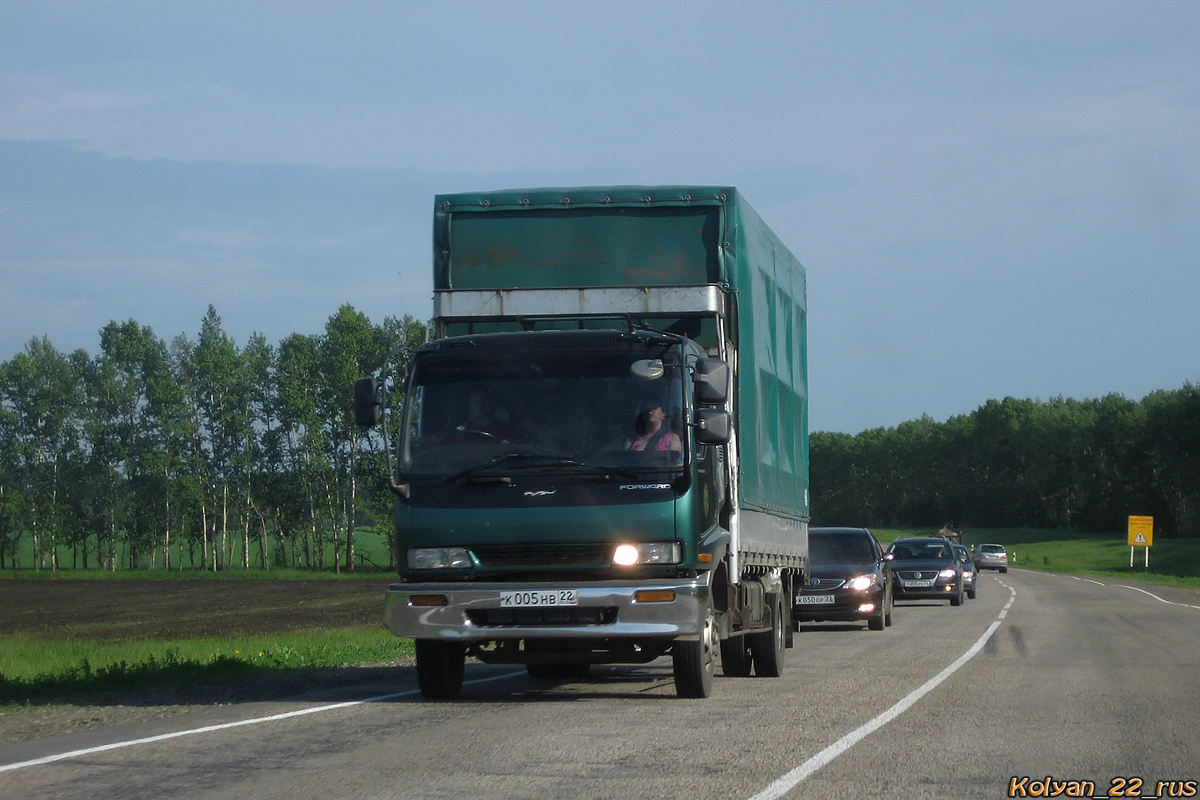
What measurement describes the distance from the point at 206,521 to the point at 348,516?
35.5ft

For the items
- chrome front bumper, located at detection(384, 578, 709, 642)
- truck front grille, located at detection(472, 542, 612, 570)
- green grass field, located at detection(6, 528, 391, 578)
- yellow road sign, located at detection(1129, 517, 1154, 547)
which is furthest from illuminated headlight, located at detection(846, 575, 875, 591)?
green grass field, located at detection(6, 528, 391, 578)

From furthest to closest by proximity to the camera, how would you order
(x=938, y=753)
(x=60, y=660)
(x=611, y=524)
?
1. (x=60, y=660)
2. (x=611, y=524)
3. (x=938, y=753)

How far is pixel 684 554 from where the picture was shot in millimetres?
9992

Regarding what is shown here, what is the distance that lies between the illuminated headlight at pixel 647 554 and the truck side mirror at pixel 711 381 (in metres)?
1.09

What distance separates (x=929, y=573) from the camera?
32.2 metres

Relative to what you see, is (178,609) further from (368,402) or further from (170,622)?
(368,402)

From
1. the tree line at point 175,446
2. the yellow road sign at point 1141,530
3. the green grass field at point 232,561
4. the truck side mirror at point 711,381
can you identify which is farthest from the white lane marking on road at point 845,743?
the tree line at point 175,446

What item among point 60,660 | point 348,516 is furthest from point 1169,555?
point 60,660

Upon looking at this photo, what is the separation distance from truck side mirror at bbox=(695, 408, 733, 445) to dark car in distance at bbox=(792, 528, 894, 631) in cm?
1227

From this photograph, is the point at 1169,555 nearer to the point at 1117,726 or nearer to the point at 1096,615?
the point at 1096,615

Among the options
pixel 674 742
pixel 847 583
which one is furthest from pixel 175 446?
pixel 674 742

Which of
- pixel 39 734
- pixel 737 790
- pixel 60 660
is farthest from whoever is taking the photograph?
pixel 60 660

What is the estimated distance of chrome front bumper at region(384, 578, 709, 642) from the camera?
9.91m

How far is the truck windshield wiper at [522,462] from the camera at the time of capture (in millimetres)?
10016
